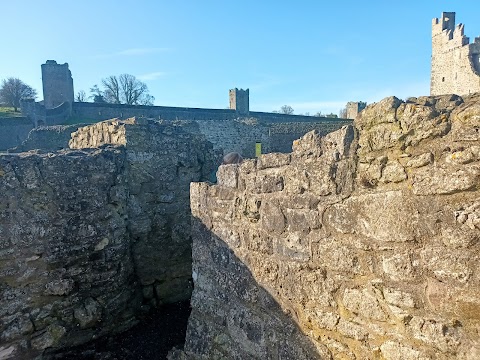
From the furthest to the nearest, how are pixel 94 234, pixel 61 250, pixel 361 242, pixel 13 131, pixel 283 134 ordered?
pixel 283 134 < pixel 13 131 < pixel 94 234 < pixel 61 250 < pixel 361 242

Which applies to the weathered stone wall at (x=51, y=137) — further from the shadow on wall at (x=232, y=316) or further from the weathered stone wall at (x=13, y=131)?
the shadow on wall at (x=232, y=316)

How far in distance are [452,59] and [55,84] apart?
114ft

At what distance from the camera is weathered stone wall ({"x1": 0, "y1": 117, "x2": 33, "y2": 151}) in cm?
2725

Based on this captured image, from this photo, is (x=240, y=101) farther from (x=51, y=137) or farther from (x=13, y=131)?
(x=13, y=131)

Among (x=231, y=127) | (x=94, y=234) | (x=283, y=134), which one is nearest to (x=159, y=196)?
(x=94, y=234)

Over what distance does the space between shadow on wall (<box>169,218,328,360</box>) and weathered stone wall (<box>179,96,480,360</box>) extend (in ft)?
0.04

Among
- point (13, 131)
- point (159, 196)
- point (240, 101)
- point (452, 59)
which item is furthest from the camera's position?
point (240, 101)

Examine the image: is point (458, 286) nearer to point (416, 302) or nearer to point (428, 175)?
point (416, 302)

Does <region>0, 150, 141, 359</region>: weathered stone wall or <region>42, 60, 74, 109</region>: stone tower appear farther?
<region>42, 60, 74, 109</region>: stone tower

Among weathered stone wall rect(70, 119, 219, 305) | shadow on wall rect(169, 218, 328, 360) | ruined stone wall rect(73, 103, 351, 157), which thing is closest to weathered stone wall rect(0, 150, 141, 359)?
weathered stone wall rect(70, 119, 219, 305)

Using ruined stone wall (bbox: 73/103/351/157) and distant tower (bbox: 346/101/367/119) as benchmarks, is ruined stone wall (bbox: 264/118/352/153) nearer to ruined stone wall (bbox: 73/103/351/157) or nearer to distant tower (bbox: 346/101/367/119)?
ruined stone wall (bbox: 73/103/351/157)

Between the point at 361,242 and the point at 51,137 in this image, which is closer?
the point at 361,242

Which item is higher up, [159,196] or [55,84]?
[55,84]

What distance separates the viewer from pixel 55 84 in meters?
34.0
